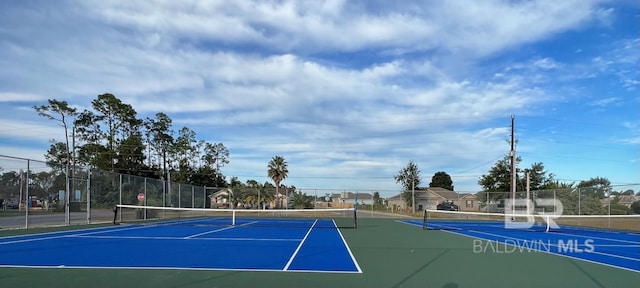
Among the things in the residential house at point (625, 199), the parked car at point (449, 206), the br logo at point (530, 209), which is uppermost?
the residential house at point (625, 199)

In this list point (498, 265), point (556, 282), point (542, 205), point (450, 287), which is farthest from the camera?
point (542, 205)

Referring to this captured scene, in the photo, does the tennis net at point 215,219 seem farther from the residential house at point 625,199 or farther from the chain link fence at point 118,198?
the residential house at point 625,199

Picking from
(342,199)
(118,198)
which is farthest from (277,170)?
(118,198)

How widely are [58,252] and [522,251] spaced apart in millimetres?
12036

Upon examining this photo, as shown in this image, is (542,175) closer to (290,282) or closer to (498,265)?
(498,265)

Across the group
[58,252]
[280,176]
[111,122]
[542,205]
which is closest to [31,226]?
[58,252]

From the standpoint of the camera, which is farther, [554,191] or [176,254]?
[554,191]

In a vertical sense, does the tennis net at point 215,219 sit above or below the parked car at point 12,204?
below

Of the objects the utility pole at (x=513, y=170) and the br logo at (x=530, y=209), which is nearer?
the br logo at (x=530, y=209)

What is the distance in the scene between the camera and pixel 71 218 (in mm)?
21797

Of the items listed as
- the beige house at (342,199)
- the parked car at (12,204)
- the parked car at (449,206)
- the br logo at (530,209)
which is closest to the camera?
the parked car at (12,204)

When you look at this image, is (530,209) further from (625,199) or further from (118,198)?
(118,198)

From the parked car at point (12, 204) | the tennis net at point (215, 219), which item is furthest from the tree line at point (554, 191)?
the parked car at point (12, 204)

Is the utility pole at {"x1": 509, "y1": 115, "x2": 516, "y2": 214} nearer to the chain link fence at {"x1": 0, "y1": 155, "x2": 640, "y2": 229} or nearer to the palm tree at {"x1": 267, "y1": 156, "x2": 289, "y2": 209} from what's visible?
the chain link fence at {"x1": 0, "y1": 155, "x2": 640, "y2": 229}
